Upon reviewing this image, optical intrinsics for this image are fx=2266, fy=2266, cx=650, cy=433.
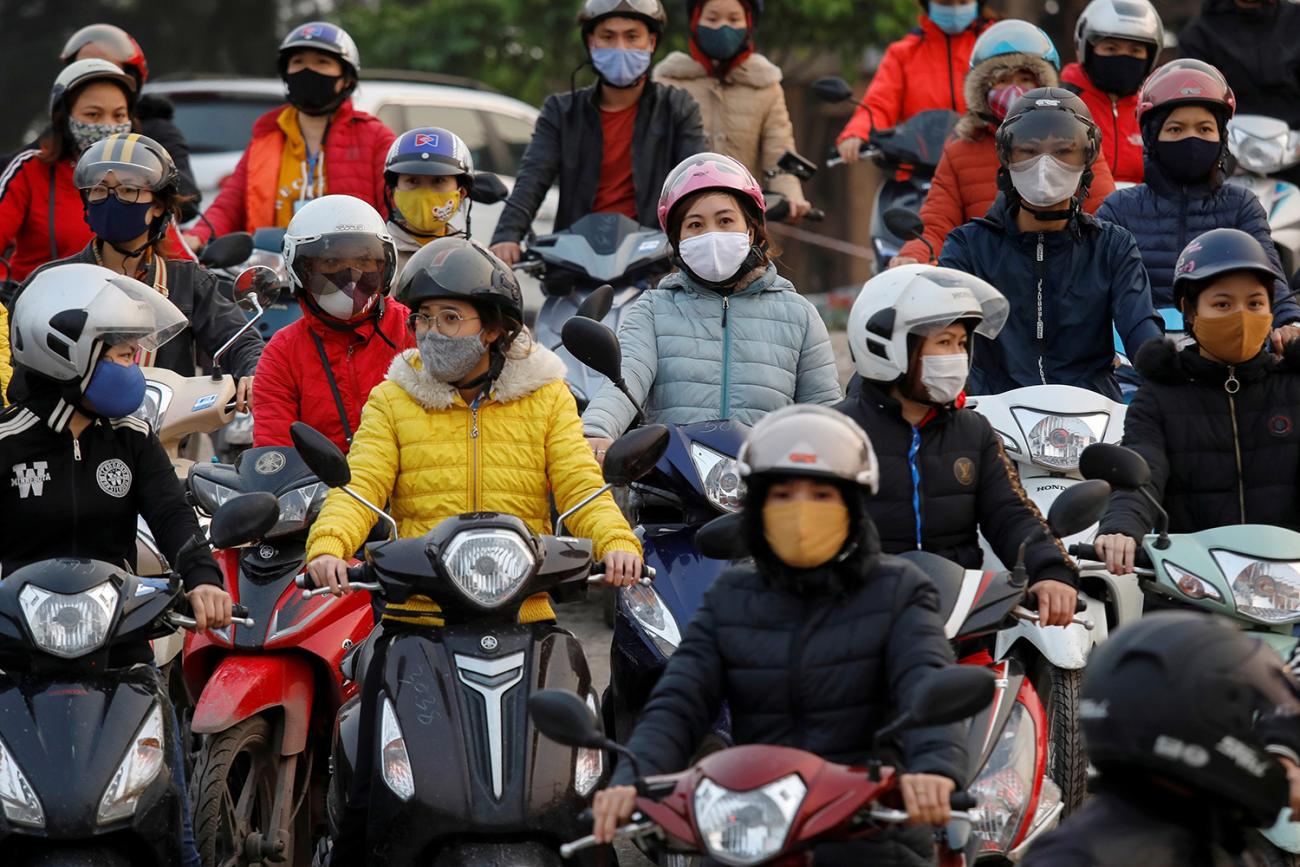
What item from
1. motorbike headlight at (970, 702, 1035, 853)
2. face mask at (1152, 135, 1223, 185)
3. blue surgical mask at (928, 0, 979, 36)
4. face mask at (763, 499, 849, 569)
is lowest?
motorbike headlight at (970, 702, 1035, 853)

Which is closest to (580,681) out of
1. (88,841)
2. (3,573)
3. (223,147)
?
(88,841)

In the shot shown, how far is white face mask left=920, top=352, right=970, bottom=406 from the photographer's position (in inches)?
237

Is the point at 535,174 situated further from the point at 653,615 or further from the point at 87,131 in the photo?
the point at 653,615

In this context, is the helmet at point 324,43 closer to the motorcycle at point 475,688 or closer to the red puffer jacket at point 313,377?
the red puffer jacket at point 313,377

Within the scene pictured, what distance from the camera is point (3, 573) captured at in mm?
6270

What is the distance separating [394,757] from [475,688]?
261 mm

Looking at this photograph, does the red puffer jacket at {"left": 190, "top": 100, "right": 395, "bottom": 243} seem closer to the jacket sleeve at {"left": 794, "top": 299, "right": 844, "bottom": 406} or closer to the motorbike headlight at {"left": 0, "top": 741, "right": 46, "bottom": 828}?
the jacket sleeve at {"left": 794, "top": 299, "right": 844, "bottom": 406}

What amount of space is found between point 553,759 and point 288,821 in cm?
148

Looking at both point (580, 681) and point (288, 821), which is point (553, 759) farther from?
point (288, 821)

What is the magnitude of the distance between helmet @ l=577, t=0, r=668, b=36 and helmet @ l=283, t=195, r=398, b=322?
312 cm

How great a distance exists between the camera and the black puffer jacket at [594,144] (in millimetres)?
10391

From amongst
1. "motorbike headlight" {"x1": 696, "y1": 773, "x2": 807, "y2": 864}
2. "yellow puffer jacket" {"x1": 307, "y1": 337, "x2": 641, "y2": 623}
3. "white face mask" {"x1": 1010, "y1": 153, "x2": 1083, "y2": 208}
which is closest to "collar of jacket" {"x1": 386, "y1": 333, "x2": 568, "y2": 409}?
"yellow puffer jacket" {"x1": 307, "y1": 337, "x2": 641, "y2": 623}

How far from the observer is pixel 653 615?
21.4ft

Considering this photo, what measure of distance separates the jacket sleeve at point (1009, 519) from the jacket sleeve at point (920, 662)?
87 cm
